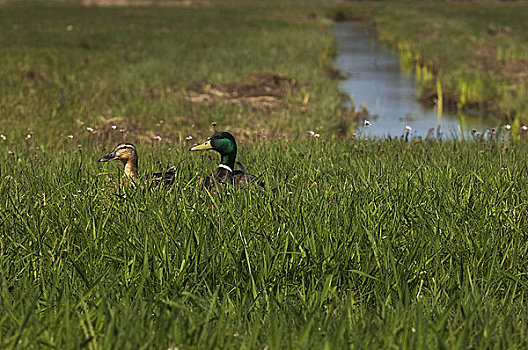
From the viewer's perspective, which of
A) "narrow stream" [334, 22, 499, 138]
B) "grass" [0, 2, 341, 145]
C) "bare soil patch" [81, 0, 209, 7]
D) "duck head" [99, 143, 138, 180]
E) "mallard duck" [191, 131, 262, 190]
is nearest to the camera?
"mallard duck" [191, 131, 262, 190]

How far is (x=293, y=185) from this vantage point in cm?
519

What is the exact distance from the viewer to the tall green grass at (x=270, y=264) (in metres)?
2.80

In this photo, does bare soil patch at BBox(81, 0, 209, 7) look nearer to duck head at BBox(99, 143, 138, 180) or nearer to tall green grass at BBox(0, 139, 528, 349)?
duck head at BBox(99, 143, 138, 180)

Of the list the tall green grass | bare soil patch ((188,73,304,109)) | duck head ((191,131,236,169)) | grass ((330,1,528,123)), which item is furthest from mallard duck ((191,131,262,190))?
grass ((330,1,528,123))

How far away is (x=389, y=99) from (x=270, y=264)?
13554mm

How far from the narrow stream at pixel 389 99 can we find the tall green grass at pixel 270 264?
3.34 metres

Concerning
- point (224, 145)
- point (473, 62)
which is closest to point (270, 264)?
point (224, 145)

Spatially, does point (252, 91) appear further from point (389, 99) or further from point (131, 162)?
point (131, 162)

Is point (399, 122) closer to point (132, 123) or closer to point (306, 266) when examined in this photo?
point (132, 123)

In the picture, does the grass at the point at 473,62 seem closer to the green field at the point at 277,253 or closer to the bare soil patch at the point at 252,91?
the bare soil patch at the point at 252,91

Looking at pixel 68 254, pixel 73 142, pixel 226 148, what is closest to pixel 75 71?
pixel 73 142

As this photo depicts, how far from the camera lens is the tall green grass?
2.80 metres

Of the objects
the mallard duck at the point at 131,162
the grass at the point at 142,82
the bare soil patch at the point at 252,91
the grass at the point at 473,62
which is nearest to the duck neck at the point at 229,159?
the mallard duck at the point at 131,162

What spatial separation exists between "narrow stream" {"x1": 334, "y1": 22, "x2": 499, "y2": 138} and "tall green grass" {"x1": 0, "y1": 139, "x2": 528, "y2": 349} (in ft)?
11.0
